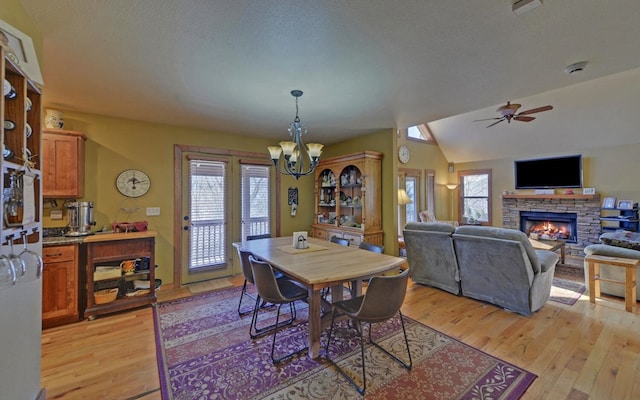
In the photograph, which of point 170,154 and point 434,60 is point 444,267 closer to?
point 434,60

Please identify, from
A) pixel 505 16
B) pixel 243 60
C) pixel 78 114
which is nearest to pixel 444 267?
pixel 505 16

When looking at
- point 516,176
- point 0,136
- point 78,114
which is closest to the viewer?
point 0,136

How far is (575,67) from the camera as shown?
2242mm

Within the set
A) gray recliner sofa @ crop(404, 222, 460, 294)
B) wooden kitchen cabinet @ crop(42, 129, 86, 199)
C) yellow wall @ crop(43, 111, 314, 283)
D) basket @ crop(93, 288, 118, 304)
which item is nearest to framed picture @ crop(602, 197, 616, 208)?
gray recliner sofa @ crop(404, 222, 460, 294)

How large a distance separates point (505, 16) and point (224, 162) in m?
4.00

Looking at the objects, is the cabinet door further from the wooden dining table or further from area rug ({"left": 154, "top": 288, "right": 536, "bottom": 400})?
the wooden dining table

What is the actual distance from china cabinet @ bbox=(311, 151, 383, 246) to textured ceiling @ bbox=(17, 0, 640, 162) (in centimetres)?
90

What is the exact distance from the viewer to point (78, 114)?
11.3ft

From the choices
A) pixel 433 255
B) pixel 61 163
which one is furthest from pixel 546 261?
pixel 61 163

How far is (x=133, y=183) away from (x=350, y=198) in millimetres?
3446

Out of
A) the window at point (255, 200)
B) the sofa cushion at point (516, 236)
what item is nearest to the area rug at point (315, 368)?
the sofa cushion at point (516, 236)

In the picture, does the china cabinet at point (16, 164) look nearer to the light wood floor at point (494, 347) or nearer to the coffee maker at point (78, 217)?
the light wood floor at point (494, 347)

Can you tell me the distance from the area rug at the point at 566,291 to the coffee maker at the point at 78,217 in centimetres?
598

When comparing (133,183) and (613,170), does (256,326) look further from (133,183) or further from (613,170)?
(613,170)
